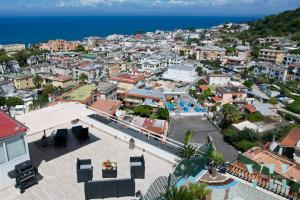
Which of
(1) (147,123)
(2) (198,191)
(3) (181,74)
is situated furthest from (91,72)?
(2) (198,191)

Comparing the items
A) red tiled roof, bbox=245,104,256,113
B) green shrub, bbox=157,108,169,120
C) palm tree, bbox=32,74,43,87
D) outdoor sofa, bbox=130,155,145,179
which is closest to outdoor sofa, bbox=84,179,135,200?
outdoor sofa, bbox=130,155,145,179

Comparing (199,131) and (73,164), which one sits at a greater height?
(73,164)

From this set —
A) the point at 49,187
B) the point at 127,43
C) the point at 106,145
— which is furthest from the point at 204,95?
the point at 127,43

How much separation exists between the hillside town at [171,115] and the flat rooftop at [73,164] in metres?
0.04

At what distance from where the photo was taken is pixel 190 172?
7605mm

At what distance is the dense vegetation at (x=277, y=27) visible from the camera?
106 m

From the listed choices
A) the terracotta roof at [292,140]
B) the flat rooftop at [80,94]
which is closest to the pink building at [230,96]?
the terracotta roof at [292,140]

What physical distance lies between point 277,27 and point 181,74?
7827cm

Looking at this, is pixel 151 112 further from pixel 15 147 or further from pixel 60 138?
pixel 15 147

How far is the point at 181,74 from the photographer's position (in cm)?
5878

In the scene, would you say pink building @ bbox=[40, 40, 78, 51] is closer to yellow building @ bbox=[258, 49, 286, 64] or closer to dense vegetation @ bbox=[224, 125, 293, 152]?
yellow building @ bbox=[258, 49, 286, 64]

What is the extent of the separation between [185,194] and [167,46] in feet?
321

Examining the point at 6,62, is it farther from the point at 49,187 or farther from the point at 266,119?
the point at 49,187

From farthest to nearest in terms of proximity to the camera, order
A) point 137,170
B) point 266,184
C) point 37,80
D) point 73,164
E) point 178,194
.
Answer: point 37,80 < point 73,164 < point 266,184 < point 137,170 < point 178,194
